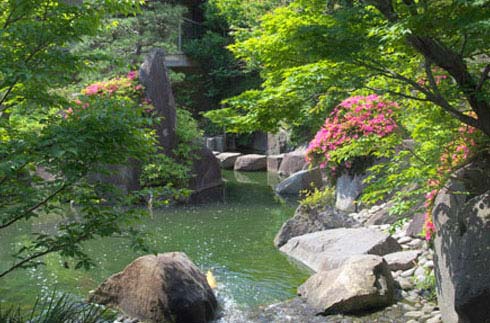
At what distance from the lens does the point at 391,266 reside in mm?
6801

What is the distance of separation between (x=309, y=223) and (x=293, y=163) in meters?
9.03

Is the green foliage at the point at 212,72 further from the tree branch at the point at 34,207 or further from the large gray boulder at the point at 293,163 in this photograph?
the tree branch at the point at 34,207

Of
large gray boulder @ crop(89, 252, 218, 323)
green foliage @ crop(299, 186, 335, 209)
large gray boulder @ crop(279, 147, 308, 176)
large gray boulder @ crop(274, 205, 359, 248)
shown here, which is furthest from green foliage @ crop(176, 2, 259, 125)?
large gray boulder @ crop(89, 252, 218, 323)

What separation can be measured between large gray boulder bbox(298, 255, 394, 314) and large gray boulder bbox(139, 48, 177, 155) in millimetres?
7988

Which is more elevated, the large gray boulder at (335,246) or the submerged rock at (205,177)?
the submerged rock at (205,177)

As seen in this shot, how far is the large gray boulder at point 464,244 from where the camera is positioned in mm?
4410

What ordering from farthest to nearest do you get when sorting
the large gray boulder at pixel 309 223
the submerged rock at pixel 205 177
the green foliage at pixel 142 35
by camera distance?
the green foliage at pixel 142 35 < the submerged rock at pixel 205 177 < the large gray boulder at pixel 309 223

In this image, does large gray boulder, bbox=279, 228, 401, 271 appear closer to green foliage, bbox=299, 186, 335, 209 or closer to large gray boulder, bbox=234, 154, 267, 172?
green foliage, bbox=299, 186, 335, 209

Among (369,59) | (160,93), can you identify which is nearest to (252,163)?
(160,93)

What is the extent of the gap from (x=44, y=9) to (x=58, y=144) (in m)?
1.01

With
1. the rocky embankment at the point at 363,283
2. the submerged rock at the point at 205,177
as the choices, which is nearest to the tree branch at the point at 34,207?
the rocky embankment at the point at 363,283

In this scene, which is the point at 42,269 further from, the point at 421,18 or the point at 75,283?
the point at 421,18

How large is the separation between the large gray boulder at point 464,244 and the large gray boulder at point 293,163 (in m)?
12.0

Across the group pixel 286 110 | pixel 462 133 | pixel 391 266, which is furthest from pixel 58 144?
pixel 391 266
